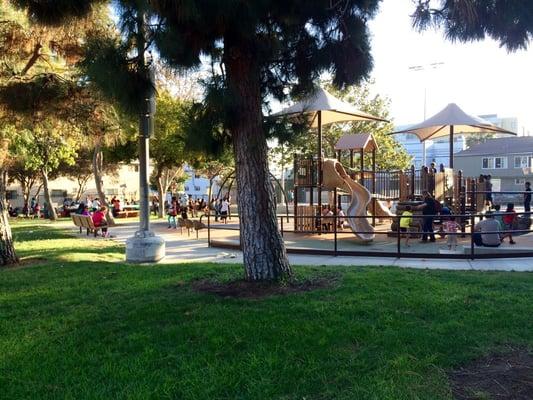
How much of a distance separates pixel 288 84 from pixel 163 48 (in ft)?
8.32

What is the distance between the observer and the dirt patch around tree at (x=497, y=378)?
12.1ft

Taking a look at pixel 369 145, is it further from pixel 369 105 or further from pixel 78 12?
pixel 78 12

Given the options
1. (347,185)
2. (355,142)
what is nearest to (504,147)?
(355,142)

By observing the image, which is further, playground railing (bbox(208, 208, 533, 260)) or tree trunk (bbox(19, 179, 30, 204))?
tree trunk (bbox(19, 179, 30, 204))

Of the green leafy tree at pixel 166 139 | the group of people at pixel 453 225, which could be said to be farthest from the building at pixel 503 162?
the group of people at pixel 453 225

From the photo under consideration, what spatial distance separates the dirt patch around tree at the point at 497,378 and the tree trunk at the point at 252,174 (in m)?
3.38

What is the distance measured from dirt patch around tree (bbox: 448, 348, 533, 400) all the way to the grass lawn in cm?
11

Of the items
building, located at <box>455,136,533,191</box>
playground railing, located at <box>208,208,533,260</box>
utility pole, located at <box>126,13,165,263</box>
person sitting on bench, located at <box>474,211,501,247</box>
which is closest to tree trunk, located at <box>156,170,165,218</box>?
playground railing, located at <box>208,208,533,260</box>

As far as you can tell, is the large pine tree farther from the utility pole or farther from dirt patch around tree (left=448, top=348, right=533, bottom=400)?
dirt patch around tree (left=448, top=348, right=533, bottom=400)

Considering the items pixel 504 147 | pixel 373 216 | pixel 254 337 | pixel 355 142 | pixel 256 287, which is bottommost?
pixel 254 337

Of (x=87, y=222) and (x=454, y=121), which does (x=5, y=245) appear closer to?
(x=87, y=222)

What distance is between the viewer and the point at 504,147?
6138 centimetres

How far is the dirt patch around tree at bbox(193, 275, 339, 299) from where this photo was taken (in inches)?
266

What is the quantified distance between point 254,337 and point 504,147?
63958 millimetres
